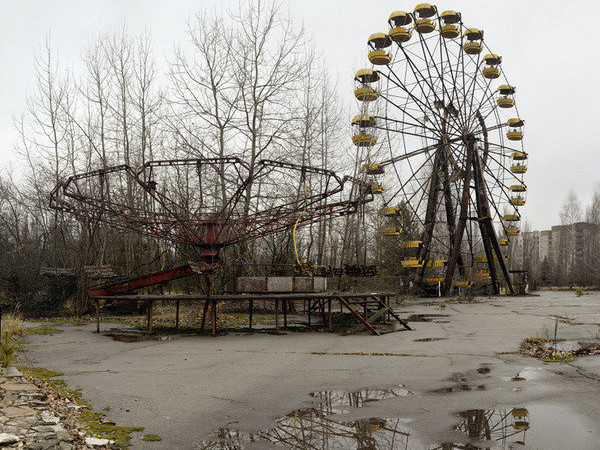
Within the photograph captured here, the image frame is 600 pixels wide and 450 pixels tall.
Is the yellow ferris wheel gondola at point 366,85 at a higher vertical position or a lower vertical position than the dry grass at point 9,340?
higher

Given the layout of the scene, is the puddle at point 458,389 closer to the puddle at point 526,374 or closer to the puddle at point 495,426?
the puddle at point 526,374

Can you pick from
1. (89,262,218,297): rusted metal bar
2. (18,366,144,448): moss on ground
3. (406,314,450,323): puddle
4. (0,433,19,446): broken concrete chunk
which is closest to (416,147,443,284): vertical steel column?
(406,314,450,323): puddle

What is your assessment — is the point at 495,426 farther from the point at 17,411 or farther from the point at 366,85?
A: the point at 366,85

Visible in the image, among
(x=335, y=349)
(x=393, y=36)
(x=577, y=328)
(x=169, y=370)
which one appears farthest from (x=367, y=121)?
(x=169, y=370)

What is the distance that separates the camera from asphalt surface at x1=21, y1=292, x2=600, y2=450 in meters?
6.52

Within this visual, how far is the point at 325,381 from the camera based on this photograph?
9.47 meters

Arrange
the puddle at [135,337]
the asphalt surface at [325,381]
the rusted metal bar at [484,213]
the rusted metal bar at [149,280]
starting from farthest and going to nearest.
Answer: the rusted metal bar at [484,213], the rusted metal bar at [149,280], the puddle at [135,337], the asphalt surface at [325,381]

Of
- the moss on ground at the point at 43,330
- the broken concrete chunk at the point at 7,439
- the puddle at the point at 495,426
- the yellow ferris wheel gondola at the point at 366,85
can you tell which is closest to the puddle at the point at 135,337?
the moss on ground at the point at 43,330

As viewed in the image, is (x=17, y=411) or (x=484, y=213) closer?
(x=17, y=411)

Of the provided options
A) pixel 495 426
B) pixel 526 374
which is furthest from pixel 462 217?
pixel 495 426

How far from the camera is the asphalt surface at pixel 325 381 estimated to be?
6516 mm

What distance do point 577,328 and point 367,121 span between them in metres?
21.5

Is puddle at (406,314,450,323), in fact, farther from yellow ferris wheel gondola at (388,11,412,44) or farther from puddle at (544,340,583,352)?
yellow ferris wheel gondola at (388,11,412,44)

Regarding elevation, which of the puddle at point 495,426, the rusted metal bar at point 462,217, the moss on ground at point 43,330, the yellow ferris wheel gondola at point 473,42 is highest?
the yellow ferris wheel gondola at point 473,42
